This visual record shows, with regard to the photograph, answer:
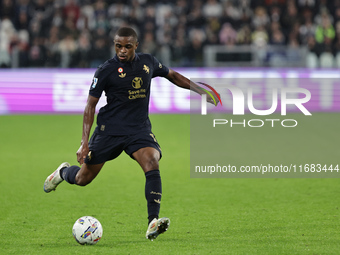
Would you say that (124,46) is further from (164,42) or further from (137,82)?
(164,42)

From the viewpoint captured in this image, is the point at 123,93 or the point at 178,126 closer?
the point at 123,93

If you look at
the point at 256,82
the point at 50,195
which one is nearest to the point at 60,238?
the point at 50,195

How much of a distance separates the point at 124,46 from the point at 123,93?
0.47 meters

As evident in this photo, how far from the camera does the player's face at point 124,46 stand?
20.0 ft

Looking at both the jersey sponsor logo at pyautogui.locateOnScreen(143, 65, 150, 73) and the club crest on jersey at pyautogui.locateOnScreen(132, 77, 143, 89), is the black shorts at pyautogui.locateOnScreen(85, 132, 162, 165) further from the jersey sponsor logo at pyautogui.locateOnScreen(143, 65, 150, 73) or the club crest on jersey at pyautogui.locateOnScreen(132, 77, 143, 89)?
the jersey sponsor logo at pyautogui.locateOnScreen(143, 65, 150, 73)

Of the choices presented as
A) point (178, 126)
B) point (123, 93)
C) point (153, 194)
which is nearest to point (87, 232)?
point (153, 194)

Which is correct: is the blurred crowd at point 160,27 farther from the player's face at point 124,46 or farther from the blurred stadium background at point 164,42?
the player's face at point 124,46

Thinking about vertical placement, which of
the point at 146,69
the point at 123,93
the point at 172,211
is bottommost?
the point at 172,211

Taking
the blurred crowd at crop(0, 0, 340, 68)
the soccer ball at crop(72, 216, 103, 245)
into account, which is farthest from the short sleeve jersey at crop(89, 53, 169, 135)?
the blurred crowd at crop(0, 0, 340, 68)

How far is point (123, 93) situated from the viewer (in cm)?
630

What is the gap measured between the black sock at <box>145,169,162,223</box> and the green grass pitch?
0.28m

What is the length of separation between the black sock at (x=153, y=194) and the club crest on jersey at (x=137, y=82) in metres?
0.85

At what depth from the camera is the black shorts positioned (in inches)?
248

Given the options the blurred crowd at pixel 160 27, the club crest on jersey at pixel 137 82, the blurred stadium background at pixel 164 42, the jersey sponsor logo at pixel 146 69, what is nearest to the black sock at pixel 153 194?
the club crest on jersey at pixel 137 82
